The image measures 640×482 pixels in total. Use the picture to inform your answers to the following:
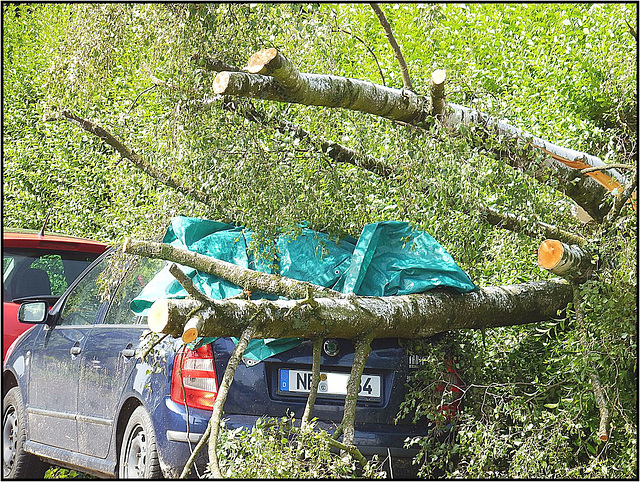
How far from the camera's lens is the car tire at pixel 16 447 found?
20.2 feet

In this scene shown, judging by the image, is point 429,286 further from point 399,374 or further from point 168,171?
point 168,171

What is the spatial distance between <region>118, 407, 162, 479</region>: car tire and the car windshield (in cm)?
310

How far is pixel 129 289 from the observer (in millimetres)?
5578

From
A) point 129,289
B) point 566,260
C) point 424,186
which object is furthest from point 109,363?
point 566,260

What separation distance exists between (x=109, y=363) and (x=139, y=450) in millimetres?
682

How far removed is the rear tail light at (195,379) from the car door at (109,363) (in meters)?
0.41

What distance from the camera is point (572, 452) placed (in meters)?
5.16

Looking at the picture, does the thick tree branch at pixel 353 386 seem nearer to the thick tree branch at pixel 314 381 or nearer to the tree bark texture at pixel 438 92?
the thick tree branch at pixel 314 381

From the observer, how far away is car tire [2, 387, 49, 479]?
616 centimetres

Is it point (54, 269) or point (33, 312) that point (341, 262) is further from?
point (54, 269)

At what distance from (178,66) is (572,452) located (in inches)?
148

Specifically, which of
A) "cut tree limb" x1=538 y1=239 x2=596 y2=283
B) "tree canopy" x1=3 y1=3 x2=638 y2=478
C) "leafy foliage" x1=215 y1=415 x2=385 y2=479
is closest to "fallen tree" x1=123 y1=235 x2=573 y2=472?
"leafy foliage" x1=215 y1=415 x2=385 y2=479

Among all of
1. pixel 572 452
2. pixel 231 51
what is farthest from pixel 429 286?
pixel 231 51

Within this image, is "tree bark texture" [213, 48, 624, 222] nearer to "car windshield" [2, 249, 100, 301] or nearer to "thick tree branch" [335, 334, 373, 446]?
"thick tree branch" [335, 334, 373, 446]
